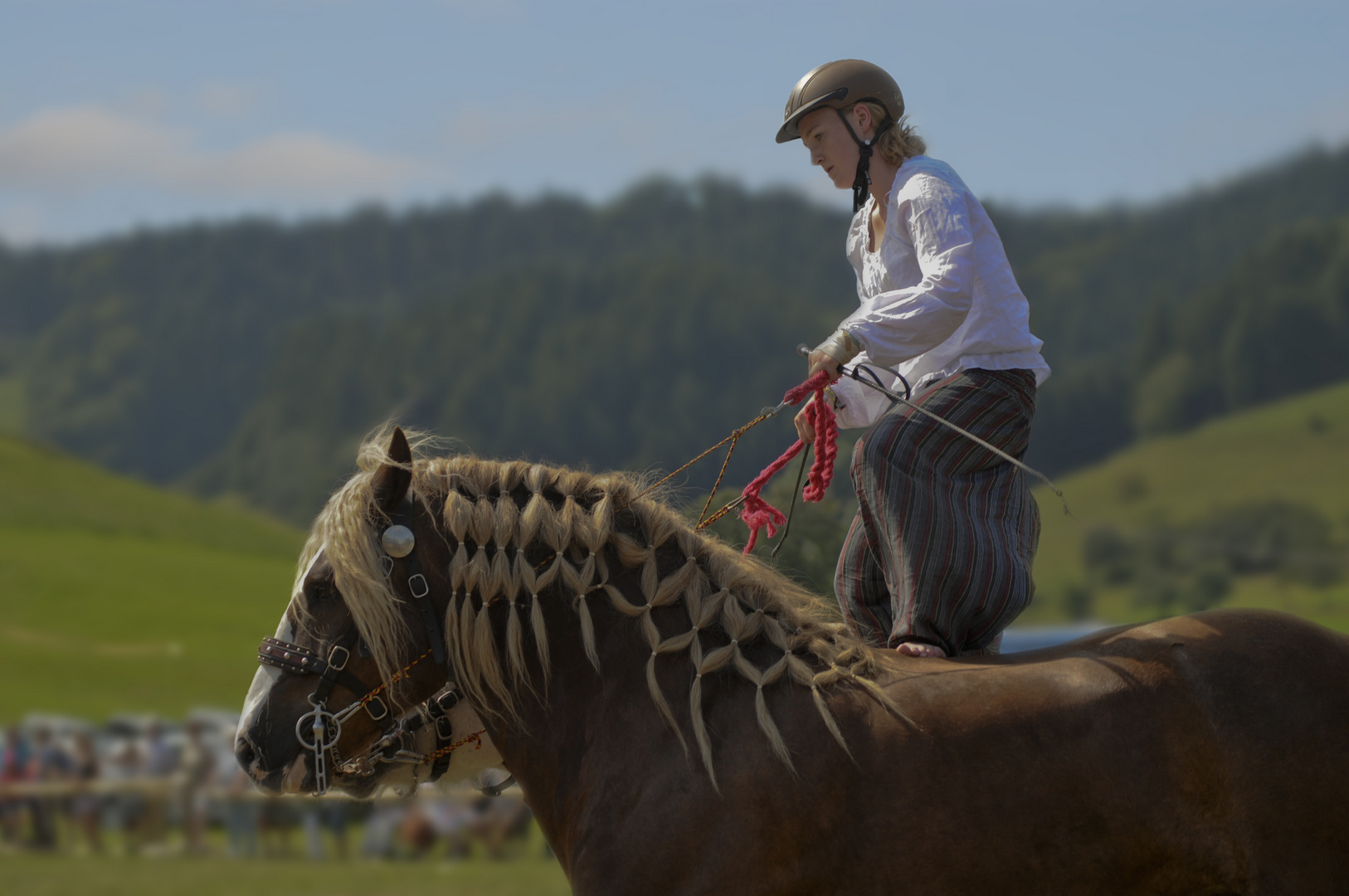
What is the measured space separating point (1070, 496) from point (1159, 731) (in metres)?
121

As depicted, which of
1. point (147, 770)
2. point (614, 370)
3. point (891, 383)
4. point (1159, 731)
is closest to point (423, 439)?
point (891, 383)

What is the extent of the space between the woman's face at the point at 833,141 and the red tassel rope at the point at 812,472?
0.73 m

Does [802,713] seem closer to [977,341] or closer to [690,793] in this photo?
[690,793]

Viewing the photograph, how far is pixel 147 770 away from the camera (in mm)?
20469

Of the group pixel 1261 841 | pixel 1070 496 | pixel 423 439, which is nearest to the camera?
pixel 1261 841

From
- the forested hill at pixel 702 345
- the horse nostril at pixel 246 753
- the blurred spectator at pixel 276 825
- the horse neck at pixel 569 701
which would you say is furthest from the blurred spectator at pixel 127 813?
the forested hill at pixel 702 345

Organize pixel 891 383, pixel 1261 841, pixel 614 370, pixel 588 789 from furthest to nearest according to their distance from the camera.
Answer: pixel 614 370 → pixel 891 383 → pixel 588 789 → pixel 1261 841

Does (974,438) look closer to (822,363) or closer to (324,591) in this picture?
(822,363)

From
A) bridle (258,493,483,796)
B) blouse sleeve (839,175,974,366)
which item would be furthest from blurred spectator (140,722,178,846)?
blouse sleeve (839,175,974,366)

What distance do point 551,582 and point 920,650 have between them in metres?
1.06

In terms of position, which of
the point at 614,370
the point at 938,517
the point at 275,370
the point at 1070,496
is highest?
the point at 275,370

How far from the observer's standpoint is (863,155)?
4188 mm

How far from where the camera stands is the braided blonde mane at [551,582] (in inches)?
142

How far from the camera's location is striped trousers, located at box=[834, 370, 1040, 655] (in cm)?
379
